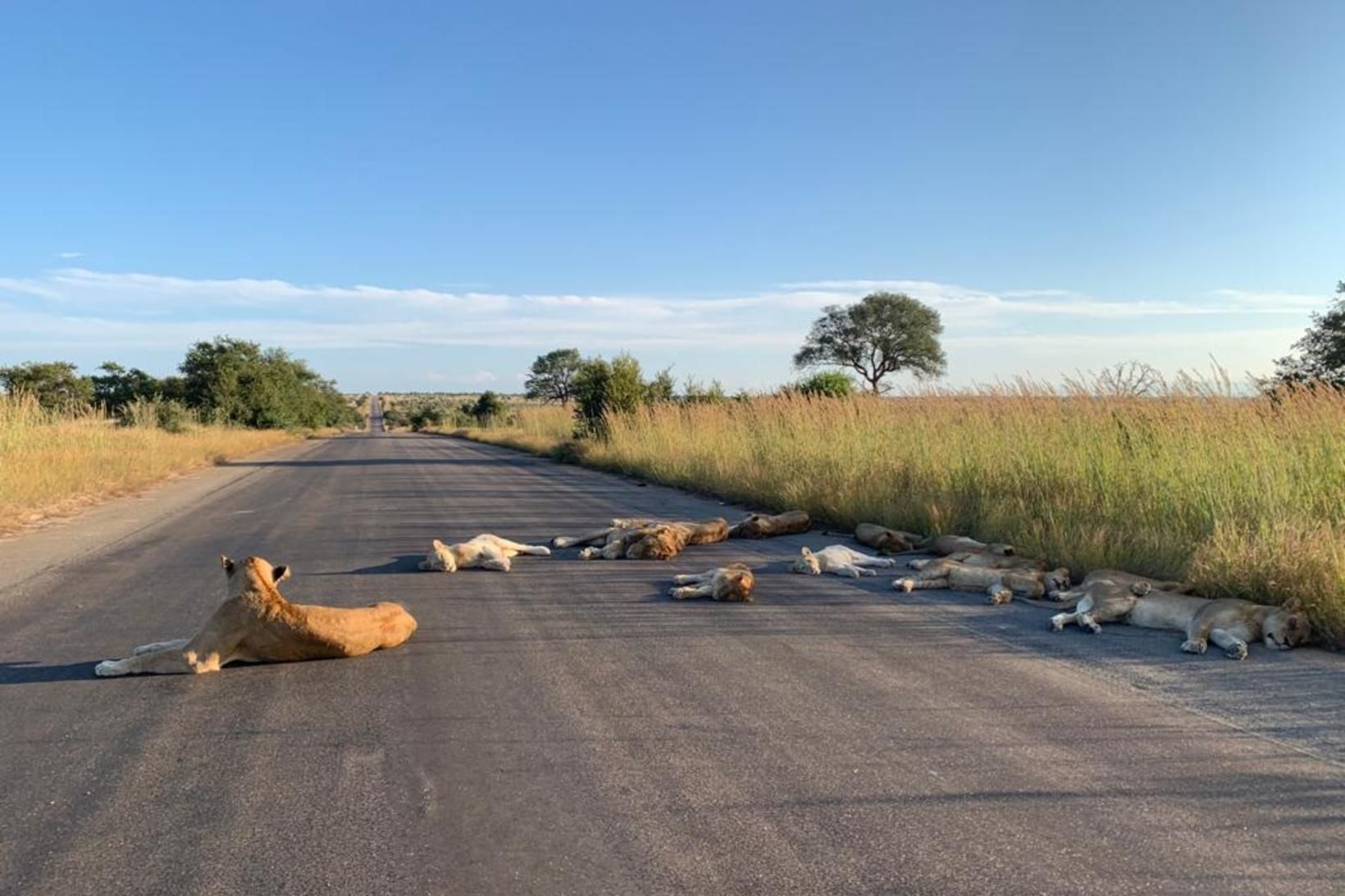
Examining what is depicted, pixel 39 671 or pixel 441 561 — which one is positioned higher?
pixel 441 561

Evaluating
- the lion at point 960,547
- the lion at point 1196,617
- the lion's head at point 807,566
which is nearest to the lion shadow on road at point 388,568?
the lion's head at point 807,566

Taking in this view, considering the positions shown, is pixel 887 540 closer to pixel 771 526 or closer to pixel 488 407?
pixel 771 526

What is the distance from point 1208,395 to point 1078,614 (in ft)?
15.6

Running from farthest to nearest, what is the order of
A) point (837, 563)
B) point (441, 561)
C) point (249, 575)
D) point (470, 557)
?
point (470, 557) → point (441, 561) → point (837, 563) → point (249, 575)

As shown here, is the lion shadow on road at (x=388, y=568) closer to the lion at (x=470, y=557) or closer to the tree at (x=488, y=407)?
the lion at (x=470, y=557)

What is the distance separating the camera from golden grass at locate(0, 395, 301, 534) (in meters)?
14.8

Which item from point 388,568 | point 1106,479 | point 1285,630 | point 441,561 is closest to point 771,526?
point 1106,479

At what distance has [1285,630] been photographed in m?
5.75

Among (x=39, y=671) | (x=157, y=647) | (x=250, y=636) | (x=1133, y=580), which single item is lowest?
(x=39, y=671)

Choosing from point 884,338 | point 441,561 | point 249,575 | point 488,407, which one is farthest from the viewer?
point 488,407

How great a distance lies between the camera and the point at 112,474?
19453mm

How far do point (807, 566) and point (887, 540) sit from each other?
169cm

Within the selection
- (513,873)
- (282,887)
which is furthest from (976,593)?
(282,887)

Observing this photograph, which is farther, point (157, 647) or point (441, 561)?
point (441, 561)
